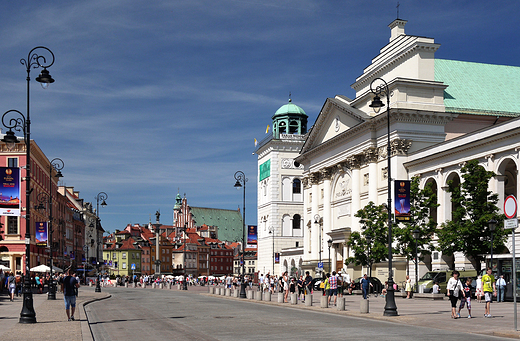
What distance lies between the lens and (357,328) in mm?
22203

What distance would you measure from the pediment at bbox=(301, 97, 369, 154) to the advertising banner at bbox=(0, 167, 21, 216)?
39.8 metres

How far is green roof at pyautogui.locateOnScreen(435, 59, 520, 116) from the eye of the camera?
212ft

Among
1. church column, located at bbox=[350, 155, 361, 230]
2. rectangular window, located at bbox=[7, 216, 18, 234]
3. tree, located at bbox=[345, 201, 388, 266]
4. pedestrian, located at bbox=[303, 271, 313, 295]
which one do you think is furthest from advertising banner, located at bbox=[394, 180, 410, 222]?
rectangular window, located at bbox=[7, 216, 18, 234]

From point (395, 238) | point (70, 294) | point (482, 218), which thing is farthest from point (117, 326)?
point (395, 238)

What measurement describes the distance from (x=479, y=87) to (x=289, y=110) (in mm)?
51647

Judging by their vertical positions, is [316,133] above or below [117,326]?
above

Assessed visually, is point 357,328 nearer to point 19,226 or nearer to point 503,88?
point 503,88

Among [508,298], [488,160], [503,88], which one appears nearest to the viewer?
[508,298]

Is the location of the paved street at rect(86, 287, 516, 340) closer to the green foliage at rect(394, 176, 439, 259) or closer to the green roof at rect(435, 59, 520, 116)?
the green foliage at rect(394, 176, 439, 259)

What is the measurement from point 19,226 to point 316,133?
36.2m

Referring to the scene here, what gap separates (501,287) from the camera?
36562 millimetres

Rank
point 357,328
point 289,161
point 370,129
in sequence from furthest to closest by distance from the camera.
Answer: point 289,161 < point 370,129 < point 357,328

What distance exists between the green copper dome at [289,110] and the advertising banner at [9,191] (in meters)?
87.3

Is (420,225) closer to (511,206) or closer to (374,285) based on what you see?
(374,285)
